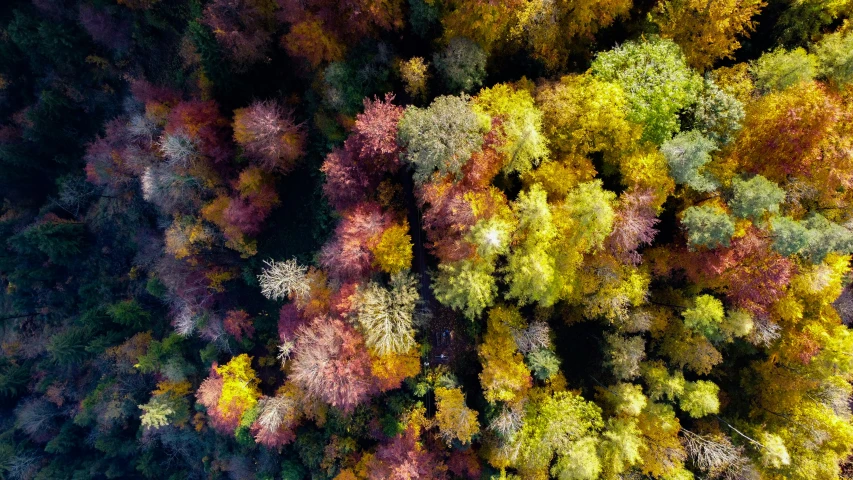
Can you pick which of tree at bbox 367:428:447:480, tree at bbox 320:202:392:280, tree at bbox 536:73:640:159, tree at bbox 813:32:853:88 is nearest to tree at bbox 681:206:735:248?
tree at bbox 536:73:640:159

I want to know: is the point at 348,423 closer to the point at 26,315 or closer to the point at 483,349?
the point at 483,349

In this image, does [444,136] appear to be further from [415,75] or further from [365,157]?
[365,157]

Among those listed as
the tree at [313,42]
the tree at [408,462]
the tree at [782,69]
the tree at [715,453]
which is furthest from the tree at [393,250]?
the tree at [715,453]

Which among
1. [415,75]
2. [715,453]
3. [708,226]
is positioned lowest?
[715,453]

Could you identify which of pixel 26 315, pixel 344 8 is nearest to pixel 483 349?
pixel 344 8

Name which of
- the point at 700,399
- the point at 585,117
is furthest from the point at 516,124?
the point at 700,399

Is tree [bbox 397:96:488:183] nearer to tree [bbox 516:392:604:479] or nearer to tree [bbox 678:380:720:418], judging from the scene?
tree [bbox 516:392:604:479]
